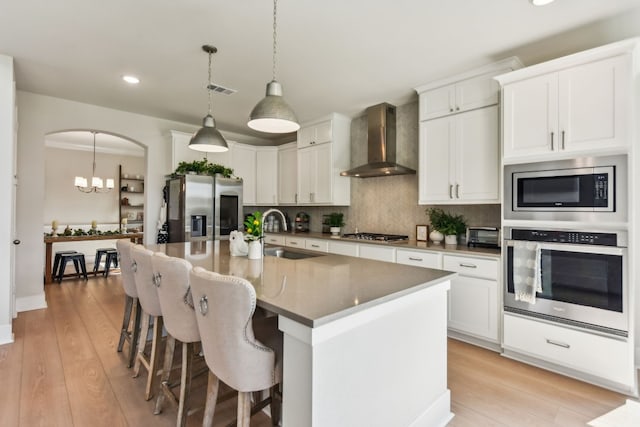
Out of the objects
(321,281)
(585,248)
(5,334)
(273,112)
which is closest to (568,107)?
(585,248)

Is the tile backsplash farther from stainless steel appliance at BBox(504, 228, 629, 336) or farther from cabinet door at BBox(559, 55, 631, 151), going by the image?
cabinet door at BBox(559, 55, 631, 151)

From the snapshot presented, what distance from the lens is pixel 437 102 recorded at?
3482mm

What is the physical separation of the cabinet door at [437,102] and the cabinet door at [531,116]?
626 mm

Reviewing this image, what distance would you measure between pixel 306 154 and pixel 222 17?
110 inches

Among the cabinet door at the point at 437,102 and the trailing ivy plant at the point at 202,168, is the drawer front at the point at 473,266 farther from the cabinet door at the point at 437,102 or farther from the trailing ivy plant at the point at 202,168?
the trailing ivy plant at the point at 202,168

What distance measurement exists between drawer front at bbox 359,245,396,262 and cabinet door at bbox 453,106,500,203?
0.91 meters

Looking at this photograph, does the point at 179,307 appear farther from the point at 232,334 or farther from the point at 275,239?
the point at 275,239

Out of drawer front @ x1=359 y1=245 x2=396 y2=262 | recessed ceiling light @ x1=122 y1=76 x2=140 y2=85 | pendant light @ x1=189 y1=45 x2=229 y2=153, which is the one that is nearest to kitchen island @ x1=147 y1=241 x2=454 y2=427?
pendant light @ x1=189 y1=45 x2=229 y2=153

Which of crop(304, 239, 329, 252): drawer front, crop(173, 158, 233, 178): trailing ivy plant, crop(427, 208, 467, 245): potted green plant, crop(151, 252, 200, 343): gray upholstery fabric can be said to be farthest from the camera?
crop(173, 158, 233, 178): trailing ivy plant

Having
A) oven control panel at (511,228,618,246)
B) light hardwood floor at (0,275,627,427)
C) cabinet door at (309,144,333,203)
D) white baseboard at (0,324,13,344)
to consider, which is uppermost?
cabinet door at (309,144,333,203)

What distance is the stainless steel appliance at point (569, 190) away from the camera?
7.39ft

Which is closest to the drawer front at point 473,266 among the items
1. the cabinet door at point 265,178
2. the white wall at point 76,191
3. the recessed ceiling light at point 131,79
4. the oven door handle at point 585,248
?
the oven door handle at point 585,248

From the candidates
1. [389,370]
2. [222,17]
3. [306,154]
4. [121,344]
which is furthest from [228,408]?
[306,154]

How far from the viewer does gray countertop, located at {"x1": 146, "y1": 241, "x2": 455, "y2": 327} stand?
124cm
